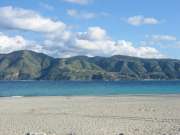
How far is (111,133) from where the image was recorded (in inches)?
752

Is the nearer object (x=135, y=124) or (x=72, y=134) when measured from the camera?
(x=72, y=134)

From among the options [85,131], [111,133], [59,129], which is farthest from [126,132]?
[59,129]

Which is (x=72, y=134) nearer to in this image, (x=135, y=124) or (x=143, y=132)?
(x=143, y=132)

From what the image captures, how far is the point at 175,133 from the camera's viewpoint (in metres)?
18.3

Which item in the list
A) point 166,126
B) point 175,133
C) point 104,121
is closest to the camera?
point 175,133

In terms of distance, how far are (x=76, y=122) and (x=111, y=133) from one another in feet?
17.5

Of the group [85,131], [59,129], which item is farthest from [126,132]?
[59,129]

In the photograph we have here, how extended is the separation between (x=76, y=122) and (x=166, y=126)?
563 centimetres

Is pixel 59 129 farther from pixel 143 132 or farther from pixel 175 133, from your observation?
pixel 175 133

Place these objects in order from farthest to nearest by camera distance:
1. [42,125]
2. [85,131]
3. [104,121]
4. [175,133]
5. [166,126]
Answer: [104,121] → [42,125] → [166,126] → [85,131] → [175,133]

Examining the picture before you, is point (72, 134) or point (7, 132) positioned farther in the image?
point (7, 132)

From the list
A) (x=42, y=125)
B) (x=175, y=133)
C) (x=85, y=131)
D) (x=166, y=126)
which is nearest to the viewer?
(x=175, y=133)

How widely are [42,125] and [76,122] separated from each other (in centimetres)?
231

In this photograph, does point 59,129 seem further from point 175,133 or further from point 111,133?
point 175,133
